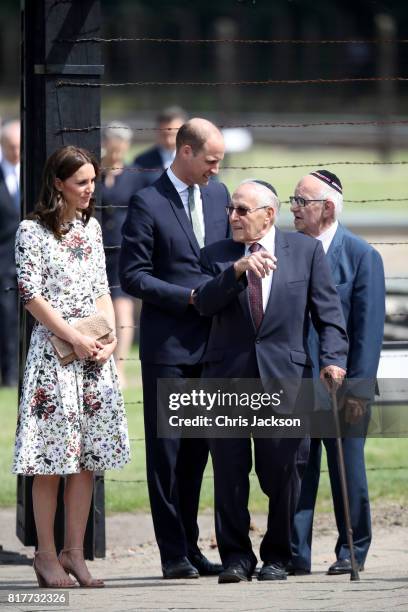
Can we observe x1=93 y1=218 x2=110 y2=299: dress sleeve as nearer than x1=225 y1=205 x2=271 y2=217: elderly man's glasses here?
No

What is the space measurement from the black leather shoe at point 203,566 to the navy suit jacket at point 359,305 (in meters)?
1.05

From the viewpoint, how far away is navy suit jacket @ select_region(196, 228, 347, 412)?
248 inches

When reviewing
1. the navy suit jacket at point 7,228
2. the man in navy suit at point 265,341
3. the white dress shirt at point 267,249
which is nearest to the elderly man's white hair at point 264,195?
the man in navy suit at point 265,341

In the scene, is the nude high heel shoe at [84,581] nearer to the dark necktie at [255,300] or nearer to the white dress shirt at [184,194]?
the dark necktie at [255,300]

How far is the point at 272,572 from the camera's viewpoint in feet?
21.1

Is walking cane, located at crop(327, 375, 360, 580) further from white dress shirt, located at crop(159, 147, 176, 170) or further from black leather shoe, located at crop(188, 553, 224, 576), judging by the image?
white dress shirt, located at crop(159, 147, 176, 170)

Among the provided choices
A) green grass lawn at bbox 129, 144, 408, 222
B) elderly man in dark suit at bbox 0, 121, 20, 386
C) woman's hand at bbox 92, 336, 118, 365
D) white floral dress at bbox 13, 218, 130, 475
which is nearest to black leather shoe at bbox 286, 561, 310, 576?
white floral dress at bbox 13, 218, 130, 475

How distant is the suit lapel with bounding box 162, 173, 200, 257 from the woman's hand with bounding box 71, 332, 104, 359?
724 millimetres

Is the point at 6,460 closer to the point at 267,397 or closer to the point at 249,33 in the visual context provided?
the point at 267,397

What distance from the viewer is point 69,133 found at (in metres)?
7.07

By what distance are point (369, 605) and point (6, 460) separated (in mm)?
4744

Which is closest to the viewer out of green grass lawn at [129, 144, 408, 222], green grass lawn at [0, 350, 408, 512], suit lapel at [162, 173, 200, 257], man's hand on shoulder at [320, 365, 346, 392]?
man's hand on shoulder at [320, 365, 346, 392]

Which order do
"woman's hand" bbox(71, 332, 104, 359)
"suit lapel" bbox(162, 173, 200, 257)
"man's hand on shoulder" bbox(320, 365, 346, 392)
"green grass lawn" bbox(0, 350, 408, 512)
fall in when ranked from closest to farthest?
"woman's hand" bbox(71, 332, 104, 359) < "man's hand on shoulder" bbox(320, 365, 346, 392) < "suit lapel" bbox(162, 173, 200, 257) < "green grass lawn" bbox(0, 350, 408, 512)

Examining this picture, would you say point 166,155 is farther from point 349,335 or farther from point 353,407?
point 353,407
